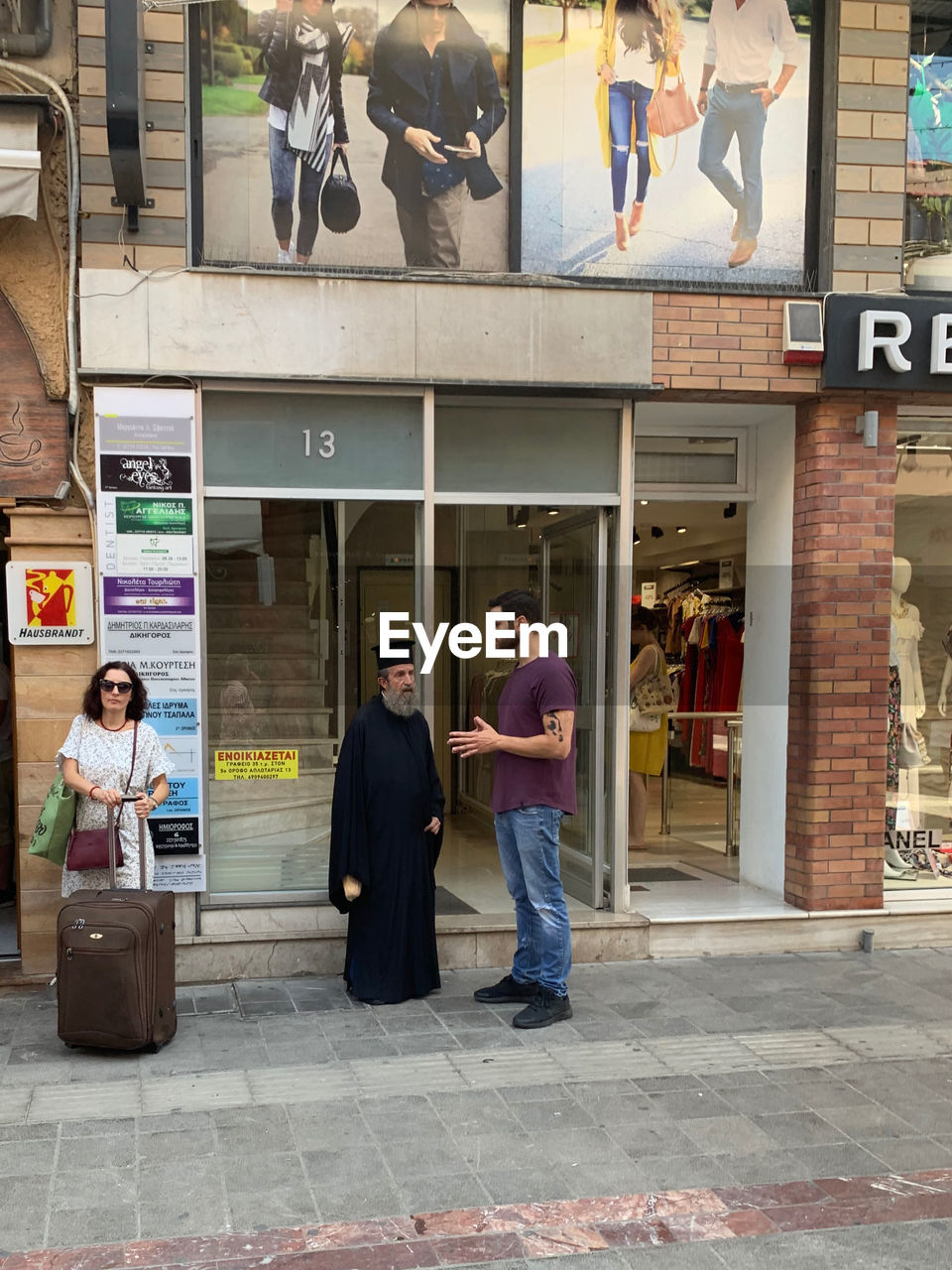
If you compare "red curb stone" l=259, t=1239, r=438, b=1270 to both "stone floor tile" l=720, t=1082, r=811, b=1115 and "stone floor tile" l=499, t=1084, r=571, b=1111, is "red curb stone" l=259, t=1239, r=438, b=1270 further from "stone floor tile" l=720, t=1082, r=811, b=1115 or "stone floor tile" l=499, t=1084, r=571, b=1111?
"stone floor tile" l=720, t=1082, r=811, b=1115

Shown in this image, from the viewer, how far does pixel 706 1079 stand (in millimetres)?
4992

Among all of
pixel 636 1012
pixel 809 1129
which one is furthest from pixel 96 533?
pixel 809 1129

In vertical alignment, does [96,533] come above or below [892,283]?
below

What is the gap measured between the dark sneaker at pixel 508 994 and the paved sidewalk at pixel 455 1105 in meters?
0.07

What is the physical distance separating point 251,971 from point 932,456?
5443 mm

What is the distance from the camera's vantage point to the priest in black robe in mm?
5902

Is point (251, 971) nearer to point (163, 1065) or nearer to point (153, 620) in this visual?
point (163, 1065)

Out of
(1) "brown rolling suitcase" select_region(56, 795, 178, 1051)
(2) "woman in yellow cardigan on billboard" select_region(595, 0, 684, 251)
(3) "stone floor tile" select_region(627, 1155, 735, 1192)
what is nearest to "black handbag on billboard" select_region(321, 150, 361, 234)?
(2) "woman in yellow cardigan on billboard" select_region(595, 0, 684, 251)

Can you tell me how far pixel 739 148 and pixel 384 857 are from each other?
15.8ft

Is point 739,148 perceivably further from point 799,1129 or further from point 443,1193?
point 443,1193

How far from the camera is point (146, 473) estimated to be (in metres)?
6.16

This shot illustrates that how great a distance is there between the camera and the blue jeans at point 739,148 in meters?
6.92

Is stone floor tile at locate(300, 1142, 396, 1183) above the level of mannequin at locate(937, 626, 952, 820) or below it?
below

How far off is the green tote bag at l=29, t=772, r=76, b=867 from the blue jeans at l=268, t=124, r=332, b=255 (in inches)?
132
